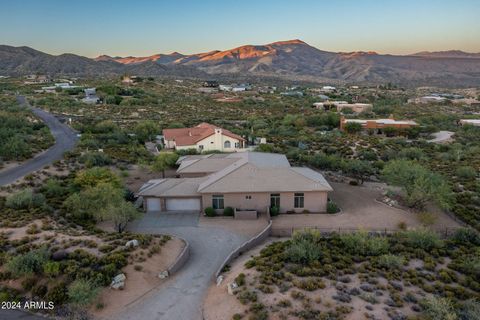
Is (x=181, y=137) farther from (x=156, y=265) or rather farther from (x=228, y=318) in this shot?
(x=228, y=318)

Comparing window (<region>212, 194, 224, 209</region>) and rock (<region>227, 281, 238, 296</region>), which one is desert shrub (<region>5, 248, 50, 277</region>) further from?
window (<region>212, 194, 224, 209</region>)

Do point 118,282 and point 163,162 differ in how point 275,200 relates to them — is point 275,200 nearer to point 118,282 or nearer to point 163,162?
point 118,282

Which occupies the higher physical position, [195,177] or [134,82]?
[134,82]

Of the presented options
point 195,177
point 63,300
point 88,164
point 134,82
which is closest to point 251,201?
point 195,177

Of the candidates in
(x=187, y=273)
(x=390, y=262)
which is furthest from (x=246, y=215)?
(x=390, y=262)

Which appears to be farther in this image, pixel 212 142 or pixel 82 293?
pixel 212 142
